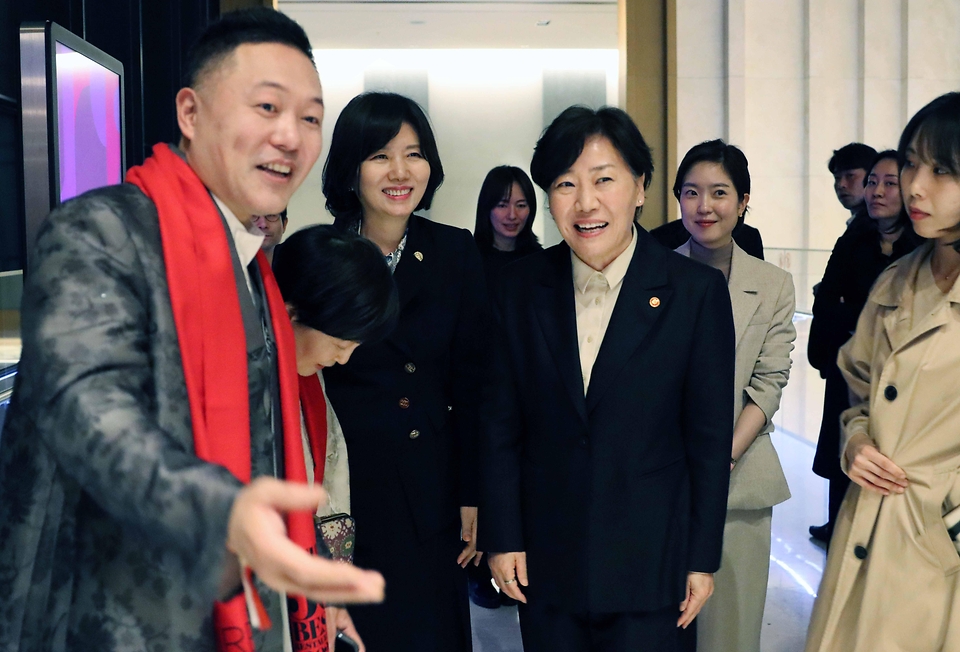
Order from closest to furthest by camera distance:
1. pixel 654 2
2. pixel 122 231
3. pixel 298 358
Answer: pixel 122 231 < pixel 298 358 < pixel 654 2

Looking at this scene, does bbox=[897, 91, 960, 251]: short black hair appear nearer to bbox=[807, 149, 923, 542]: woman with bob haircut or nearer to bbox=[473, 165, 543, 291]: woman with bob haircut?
bbox=[807, 149, 923, 542]: woman with bob haircut

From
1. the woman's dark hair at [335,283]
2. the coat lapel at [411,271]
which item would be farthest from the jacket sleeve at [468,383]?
the woman's dark hair at [335,283]

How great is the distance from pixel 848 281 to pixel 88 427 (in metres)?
3.44

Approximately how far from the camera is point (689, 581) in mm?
2051

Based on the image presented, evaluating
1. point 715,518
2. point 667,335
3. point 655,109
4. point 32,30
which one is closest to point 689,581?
point 715,518

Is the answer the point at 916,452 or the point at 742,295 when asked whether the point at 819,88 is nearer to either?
the point at 742,295

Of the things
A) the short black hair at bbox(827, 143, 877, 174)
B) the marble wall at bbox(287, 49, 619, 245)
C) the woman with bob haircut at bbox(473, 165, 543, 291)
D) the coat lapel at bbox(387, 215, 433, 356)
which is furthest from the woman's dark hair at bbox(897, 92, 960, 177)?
the marble wall at bbox(287, 49, 619, 245)

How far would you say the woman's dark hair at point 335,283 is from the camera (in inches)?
65.2

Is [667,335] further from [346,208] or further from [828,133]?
[828,133]

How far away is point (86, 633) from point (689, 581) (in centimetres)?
135

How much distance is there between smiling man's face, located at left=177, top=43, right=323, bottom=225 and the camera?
121 centimetres

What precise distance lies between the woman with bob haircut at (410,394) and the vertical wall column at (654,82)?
127 inches

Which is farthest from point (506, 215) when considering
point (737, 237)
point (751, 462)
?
point (751, 462)

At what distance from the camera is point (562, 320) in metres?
2.07
